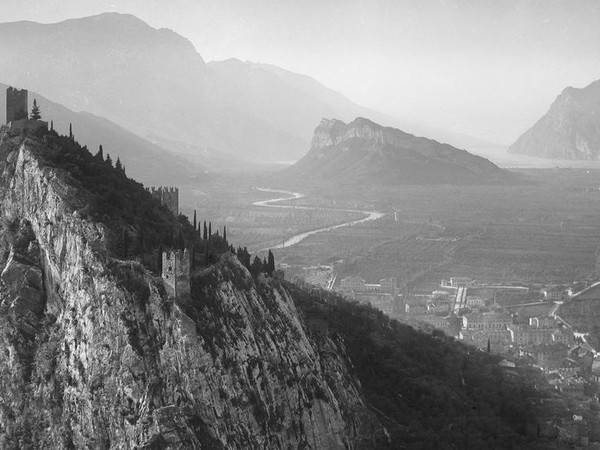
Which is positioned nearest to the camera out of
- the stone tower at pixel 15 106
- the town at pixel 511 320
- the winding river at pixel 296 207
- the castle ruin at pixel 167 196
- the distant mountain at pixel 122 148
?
the stone tower at pixel 15 106

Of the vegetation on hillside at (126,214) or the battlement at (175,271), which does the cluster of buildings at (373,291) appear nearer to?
the vegetation on hillside at (126,214)

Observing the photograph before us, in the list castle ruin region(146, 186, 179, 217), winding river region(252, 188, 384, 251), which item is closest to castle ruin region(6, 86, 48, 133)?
castle ruin region(146, 186, 179, 217)

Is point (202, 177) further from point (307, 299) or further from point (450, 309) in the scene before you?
point (307, 299)

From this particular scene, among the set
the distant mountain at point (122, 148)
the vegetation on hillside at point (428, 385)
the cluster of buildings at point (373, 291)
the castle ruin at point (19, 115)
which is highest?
the castle ruin at point (19, 115)

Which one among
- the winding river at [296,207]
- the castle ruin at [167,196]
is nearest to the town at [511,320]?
the castle ruin at [167,196]

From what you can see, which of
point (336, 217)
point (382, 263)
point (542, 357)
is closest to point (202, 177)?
point (336, 217)

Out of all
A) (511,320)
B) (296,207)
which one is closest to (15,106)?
(511,320)

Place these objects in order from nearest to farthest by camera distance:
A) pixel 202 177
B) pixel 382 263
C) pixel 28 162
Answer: pixel 28 162 → pixel 382 263 → pixel 202 177
